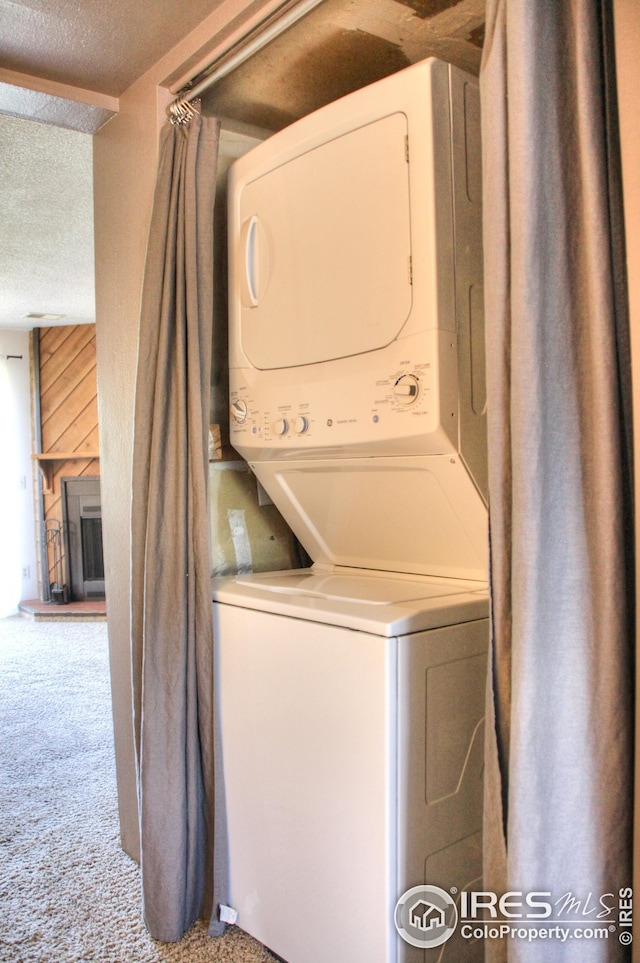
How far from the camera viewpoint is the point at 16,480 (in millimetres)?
6320

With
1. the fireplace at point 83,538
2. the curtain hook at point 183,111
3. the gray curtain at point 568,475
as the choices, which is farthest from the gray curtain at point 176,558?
the fireplace at point 83,538

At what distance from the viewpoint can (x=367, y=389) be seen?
1.55 meters

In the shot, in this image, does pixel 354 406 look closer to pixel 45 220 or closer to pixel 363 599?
pixel 363 599

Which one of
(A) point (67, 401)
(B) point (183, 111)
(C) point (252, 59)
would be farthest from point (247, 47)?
(A) point (67, 401)

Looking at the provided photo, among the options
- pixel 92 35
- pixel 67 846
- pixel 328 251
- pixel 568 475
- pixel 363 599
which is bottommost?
pixel 67 846

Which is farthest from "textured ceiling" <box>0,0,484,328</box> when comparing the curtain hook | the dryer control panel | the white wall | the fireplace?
the white wall

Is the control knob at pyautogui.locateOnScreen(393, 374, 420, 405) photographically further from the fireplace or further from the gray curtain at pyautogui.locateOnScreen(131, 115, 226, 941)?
the fireplace

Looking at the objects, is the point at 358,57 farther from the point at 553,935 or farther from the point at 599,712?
the point at 553,935

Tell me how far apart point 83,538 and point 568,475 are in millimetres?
5708

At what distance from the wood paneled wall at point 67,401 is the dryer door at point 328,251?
4698 millimetres

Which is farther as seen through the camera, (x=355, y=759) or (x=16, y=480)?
(x=16, y=480)

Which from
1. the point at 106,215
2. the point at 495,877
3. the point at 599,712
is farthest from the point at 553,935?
the point at 106,215

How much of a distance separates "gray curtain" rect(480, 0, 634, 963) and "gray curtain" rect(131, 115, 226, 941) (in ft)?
3.17

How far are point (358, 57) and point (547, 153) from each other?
1.06 meters
